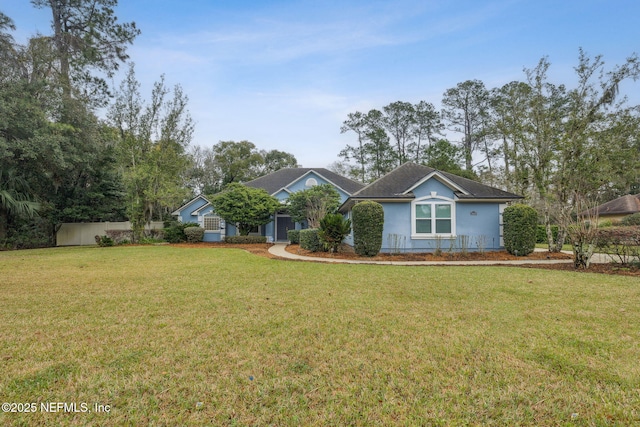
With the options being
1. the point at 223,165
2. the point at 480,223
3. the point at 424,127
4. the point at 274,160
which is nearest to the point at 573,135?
the point at 480,223

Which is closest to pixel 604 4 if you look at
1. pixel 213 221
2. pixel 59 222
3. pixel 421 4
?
pixel 421 4

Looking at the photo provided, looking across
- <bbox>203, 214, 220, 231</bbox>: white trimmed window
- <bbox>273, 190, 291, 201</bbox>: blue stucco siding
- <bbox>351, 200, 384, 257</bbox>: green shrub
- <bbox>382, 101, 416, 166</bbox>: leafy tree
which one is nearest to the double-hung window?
<bbox>351, 200, 384, 257</bbox>: green shrub

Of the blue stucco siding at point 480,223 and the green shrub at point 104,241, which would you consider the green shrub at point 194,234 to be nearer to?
the green shrub at point 104,241

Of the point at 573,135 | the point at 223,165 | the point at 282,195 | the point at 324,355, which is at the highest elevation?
the point at 223,165

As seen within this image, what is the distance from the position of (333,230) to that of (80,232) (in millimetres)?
19240

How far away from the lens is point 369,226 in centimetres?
1207

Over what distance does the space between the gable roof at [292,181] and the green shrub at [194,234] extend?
6.34m

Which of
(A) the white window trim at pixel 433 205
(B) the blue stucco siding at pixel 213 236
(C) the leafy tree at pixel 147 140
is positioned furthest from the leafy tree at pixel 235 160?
(A) the white window trim at pixel 433 205

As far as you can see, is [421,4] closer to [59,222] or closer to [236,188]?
[236,188]

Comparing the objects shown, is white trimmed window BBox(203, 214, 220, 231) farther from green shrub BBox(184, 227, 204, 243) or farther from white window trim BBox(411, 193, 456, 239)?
white window trim BBox(411, 193, 456, 239)

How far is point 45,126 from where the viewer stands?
15.5 meters

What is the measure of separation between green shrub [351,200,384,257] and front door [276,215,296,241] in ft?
36.4

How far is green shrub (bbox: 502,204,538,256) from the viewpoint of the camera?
1197cm

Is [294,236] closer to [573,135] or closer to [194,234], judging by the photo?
[194,234]
